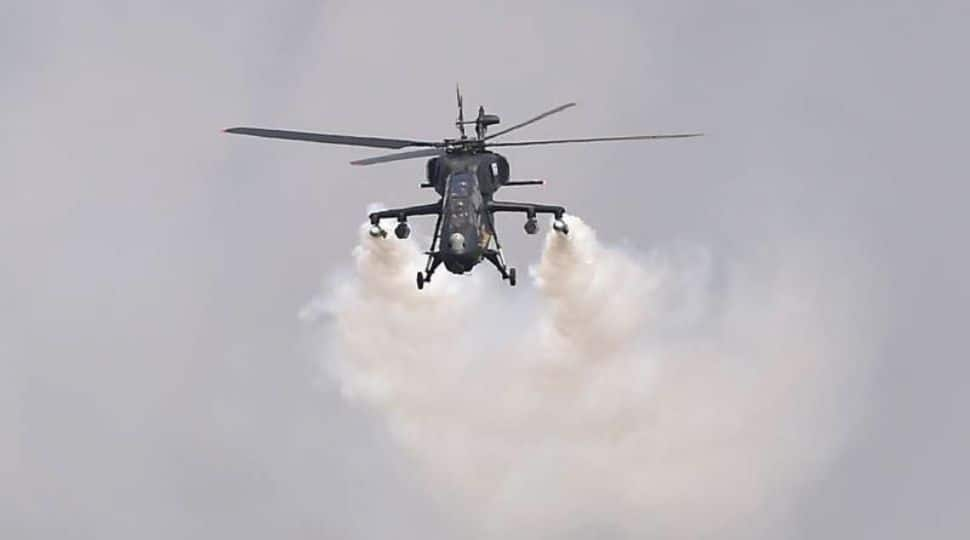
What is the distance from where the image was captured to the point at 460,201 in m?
67.1

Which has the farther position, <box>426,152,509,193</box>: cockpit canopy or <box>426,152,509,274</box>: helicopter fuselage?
<box>426,152,509,193</box>: cockpit canopy

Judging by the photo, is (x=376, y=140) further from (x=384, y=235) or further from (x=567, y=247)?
(x=567, y=247)

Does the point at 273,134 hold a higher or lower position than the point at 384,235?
higher

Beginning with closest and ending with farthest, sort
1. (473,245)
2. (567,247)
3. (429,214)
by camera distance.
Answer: (473,245) → (429,214) → (567,247)

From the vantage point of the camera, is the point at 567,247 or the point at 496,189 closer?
the point at 496,189

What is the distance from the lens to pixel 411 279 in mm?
80938

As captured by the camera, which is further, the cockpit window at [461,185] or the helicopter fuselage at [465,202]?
the cockpit window at [461,185]

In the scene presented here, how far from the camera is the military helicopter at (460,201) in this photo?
65.6 meters

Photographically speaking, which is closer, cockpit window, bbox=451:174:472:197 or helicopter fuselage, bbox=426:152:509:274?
helicopter fuselage, bbox=426:152:509:274

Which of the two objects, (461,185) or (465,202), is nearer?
(465,202)

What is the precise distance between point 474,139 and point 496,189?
7.74ft

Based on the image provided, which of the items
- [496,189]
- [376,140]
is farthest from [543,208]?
[376,140]

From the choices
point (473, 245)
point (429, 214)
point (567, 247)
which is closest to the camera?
point (473, 245)

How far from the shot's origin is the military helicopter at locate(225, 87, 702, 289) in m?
65.6
